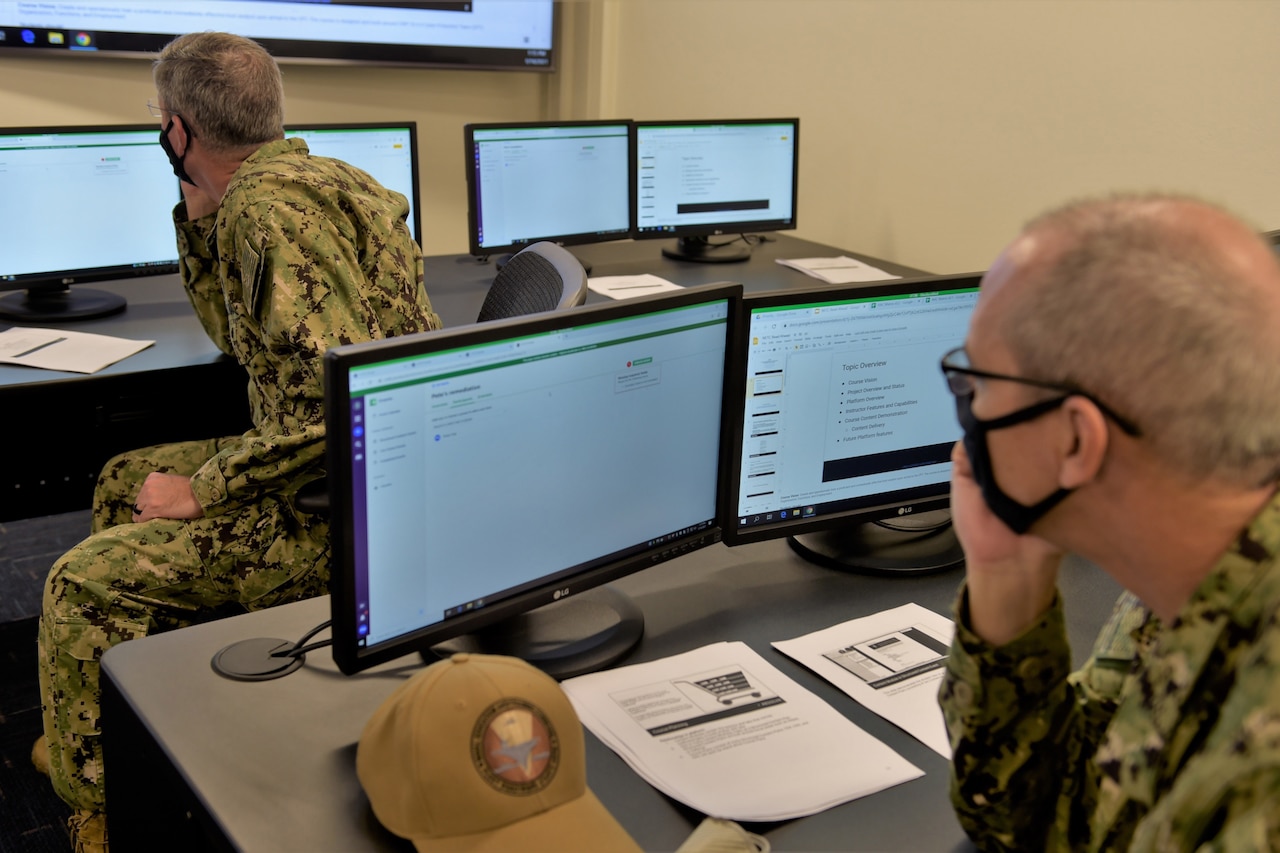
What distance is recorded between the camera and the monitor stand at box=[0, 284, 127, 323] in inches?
96.8

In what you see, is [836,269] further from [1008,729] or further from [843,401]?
[1008,729]

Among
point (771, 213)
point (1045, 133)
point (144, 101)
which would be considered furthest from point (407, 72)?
point (1045, 133)

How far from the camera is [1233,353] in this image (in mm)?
731

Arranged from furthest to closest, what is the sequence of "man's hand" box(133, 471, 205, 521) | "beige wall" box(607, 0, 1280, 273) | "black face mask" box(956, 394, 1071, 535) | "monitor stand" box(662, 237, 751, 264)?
"monitor stand" box(662, 237, 751, 264)
"beige wall" box(607, 0, 1280, 273)
"man's hand" box(133, 471, 205, 521)
"black face mask" box(956, 394, 1071, 535)

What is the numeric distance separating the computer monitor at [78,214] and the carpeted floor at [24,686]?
2.27 feet

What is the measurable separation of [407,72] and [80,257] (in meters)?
2.00

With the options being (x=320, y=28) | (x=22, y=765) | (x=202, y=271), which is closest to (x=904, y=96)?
(x=320, y=28)

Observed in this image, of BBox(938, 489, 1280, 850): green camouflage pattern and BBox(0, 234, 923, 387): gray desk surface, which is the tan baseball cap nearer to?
BBox(938, 489, 1280, 850): green camouflage pattern

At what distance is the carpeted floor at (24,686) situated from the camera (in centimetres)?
193

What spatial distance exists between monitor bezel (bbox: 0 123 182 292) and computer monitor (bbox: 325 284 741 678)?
62.3 inches

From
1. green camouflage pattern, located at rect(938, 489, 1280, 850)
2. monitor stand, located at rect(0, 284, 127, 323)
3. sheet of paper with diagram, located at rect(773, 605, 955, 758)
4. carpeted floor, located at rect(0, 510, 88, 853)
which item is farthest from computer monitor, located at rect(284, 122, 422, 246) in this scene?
green camouflage pattern, located at rect(938, 489, 1280, 850)

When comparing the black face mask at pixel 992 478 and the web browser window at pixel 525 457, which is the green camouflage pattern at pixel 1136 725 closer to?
the black face mask at pixel 992 478

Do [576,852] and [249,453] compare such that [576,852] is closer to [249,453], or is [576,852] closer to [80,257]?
[249,453]

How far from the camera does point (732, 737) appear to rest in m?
1.11
